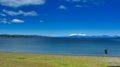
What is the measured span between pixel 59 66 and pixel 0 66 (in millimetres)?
5809

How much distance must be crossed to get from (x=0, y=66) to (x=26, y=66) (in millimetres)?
2293

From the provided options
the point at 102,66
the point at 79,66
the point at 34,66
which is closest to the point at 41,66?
the point at 34,66

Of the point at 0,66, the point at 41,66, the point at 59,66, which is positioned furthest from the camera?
the point at 59,66

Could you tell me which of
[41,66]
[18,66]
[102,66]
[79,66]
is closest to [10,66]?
[18,66]

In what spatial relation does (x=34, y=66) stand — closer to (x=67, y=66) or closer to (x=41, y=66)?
(x=41, y=66)

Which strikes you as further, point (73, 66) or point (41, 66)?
point (73, 66)

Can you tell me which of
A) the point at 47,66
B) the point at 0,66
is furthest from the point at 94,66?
the point at 0,66

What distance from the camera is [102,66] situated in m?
26.5

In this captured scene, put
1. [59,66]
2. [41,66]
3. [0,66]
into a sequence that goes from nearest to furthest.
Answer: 1. [0,66]
2. [41,66]
3. [59,66]

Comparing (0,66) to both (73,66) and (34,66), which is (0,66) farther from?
(73,66)

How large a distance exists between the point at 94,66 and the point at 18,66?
7687 millimetres

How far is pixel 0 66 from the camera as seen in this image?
884 inches

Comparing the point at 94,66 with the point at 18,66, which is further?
the point at 94,66

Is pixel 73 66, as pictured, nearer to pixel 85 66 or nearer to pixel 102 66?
pixel 85 66
